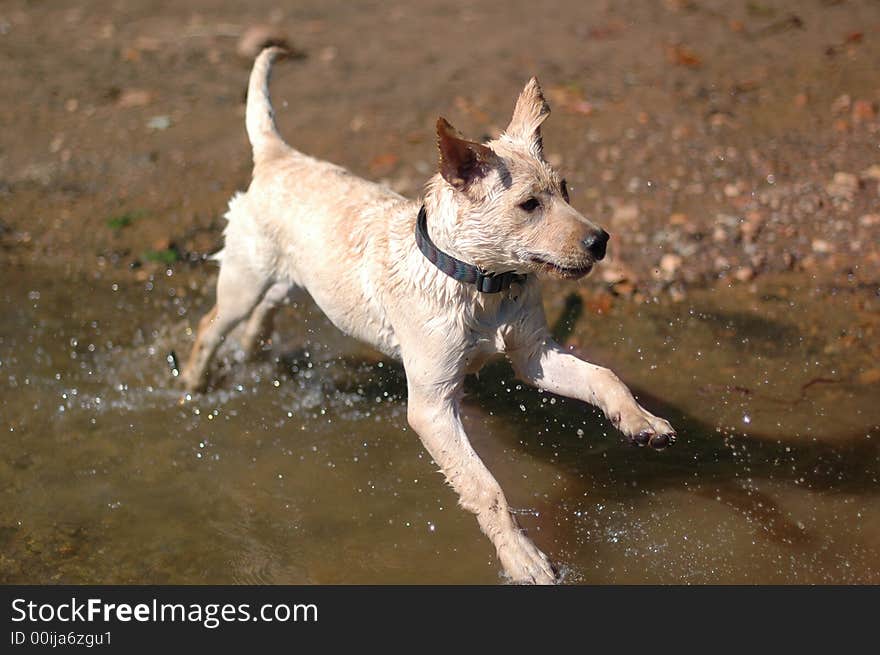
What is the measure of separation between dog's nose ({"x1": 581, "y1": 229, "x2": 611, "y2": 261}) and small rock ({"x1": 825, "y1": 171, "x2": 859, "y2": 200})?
4081 mm

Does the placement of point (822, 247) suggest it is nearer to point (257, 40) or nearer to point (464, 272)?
point (464, 272)

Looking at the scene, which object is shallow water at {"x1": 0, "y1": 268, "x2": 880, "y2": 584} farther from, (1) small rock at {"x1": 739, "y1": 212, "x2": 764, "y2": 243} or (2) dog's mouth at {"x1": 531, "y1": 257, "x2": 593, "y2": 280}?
(2) dog's mouth at {"x1": 531, "y1": 257, "x2": 593, "y2": 280}

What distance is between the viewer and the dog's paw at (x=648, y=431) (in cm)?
445

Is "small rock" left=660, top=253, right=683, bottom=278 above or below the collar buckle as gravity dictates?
below

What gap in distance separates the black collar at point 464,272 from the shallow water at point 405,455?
1.41 m

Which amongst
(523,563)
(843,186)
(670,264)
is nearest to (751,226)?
(670,264)

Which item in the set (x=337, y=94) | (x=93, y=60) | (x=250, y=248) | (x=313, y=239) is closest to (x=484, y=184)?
(x=313, y=239)

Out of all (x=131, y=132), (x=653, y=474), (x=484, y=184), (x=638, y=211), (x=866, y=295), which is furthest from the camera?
(x=131, y=132)

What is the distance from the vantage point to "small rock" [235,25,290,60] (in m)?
10.2

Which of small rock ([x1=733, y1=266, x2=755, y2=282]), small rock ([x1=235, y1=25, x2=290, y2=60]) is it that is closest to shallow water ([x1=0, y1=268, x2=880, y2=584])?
small rock ([x1=733, y1=266, x2=755, y2=282])

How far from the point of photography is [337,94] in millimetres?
9539

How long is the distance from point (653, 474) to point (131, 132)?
5.83 m

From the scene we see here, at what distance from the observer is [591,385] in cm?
475

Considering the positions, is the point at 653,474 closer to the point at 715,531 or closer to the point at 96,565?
the point at 715,531
